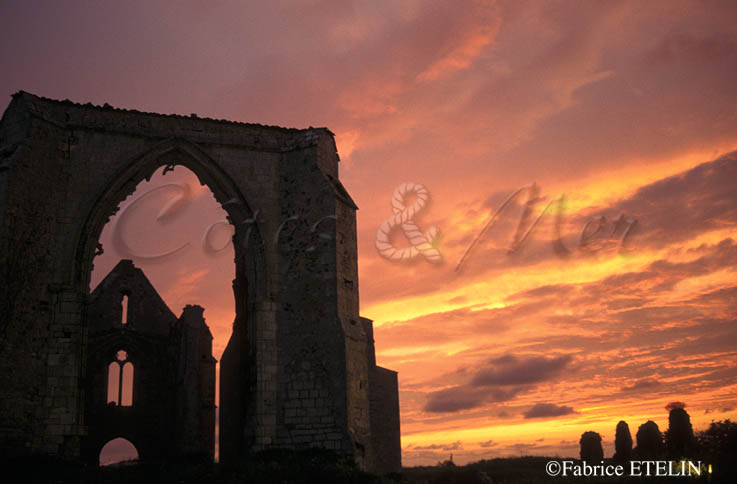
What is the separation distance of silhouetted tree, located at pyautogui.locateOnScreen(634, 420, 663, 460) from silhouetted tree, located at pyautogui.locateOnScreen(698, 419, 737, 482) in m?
1.41

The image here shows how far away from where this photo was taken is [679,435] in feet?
54.4

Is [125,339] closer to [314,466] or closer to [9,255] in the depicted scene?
[9,255]

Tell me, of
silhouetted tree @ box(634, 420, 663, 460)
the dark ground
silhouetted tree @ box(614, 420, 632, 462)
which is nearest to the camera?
the dark ground

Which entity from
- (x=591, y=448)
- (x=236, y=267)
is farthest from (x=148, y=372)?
(x=591, y=448)

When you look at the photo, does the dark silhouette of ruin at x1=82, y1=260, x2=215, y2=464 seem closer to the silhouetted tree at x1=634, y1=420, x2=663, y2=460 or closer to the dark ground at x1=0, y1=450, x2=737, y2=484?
the dark ground at x1=0, y1=450, x2=737, y2=484

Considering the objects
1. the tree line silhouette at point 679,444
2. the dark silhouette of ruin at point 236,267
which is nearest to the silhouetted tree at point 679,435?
the tree line silhouette at point 679,444

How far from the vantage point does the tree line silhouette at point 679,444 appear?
15109 millimetres

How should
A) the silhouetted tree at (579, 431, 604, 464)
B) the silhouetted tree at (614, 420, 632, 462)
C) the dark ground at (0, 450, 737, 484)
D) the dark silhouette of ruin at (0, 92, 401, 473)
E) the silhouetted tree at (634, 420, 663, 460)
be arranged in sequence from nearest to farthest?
the dark ground at (0, 450, 737, 484), the dark silhouette of ruin at (0, 92, 401, 473), the silhouetted tree at (634, 420, 663, 460), the silhouetted tree at (614, 420, 632, 462), the silhouetted tree at (579, 431, 604, 464)

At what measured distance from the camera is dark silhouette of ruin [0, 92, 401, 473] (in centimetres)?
1406

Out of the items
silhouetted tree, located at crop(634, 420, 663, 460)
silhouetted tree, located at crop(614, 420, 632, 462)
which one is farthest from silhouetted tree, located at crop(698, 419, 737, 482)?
silhouetted tree, located at crop(614, 420, 632, 462)

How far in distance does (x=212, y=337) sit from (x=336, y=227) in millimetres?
9503

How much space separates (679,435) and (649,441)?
1405 millimetres

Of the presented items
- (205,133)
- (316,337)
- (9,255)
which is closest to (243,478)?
(316,337)

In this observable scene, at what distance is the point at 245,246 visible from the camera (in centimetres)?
1634
